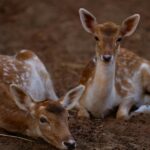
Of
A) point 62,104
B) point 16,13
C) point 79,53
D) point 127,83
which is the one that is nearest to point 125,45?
point 79,53

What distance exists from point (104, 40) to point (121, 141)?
4.10ft

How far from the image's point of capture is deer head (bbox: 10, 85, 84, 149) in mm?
7467

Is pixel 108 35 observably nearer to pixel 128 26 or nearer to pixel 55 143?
pixel 128 26

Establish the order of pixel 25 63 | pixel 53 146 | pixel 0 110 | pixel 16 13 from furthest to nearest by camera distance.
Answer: pixel 16 13 → pixel 25 63 → pixel 0 110 → pixel 53 146

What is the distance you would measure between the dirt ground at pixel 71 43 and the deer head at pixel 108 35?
0.87 metres

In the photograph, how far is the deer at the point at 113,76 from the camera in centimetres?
865

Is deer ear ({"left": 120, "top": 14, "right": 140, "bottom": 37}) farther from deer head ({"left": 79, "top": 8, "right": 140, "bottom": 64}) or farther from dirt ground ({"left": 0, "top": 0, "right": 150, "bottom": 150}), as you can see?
dirt ground ({"left": 0, "top": 0, "right": 150, "bottom": 150})

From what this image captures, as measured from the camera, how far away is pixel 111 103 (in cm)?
916

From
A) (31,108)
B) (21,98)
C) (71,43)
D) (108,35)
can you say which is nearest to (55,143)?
(31,108)

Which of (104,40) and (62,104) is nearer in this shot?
(62,104)

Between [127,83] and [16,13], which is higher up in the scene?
[16,13]

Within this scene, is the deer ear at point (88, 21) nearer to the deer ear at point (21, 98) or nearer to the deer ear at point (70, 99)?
the deer ear at point (70, 99)

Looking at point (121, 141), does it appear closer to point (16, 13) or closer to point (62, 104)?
point (62, 104)

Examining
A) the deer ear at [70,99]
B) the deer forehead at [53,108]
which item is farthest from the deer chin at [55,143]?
the deer ear at [70,99]
